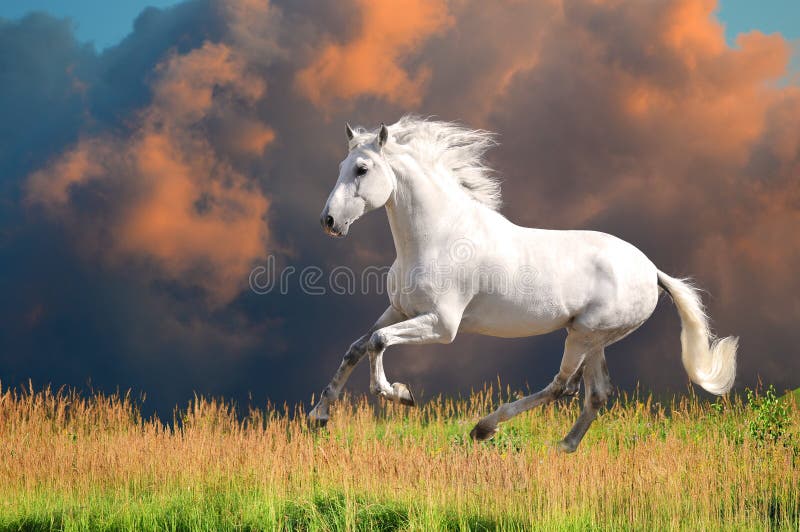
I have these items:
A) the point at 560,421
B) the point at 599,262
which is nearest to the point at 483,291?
the point at 599,262

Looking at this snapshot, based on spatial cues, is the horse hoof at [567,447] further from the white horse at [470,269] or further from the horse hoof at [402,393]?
the horse hoof at [402,393]

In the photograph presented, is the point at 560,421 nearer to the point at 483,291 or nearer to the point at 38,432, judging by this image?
the point at 483,291

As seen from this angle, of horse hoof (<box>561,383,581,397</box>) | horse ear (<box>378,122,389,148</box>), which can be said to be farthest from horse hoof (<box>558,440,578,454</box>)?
horse ear (<box>378,122,389,148</box>)

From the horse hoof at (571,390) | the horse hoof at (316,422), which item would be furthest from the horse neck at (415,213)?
the horse hoof at (571,390)

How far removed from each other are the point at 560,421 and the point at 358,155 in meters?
5.53

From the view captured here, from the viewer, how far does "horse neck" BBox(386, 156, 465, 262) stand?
267 inches

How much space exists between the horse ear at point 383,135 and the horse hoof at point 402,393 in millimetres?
2008

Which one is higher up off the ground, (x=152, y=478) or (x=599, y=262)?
(x=599, y=262)

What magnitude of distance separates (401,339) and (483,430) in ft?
4.58

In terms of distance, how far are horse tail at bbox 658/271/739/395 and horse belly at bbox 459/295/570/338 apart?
1.62 m

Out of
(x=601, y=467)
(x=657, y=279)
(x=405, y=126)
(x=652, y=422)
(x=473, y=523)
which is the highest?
(x=405, y=126)

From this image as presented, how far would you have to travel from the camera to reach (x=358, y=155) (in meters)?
6.66

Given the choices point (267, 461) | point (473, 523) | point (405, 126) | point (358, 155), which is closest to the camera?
point (473, 523)

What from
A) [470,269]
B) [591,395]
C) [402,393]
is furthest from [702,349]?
[402,393]
